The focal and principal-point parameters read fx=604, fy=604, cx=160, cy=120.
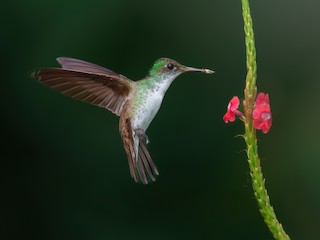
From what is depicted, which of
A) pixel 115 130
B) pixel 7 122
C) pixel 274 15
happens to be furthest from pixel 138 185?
pixel 274 15

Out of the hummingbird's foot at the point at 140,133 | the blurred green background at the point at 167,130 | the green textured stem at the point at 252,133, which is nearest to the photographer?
the green textured stem at the point at 252,133

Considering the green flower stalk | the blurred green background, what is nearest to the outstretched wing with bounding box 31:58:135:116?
the green flower stalk

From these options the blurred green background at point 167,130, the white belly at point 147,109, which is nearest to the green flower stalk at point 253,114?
the white belly at point 147,109

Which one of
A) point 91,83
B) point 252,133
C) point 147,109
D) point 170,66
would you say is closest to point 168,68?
point 170,66

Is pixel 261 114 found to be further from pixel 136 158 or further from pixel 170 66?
pixel 136 158

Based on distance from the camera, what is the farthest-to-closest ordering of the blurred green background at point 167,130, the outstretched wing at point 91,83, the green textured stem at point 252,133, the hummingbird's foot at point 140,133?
the blurred green background at point 167,130, the hummingbird's foot at point 140,133, the outstretched wing at point 91,83, the green textured stem at point 252,133

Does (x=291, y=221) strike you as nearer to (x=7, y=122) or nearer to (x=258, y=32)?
(x=258, y=32)

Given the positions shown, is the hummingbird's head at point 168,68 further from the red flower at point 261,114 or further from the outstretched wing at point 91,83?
the red flower at point 261,114
